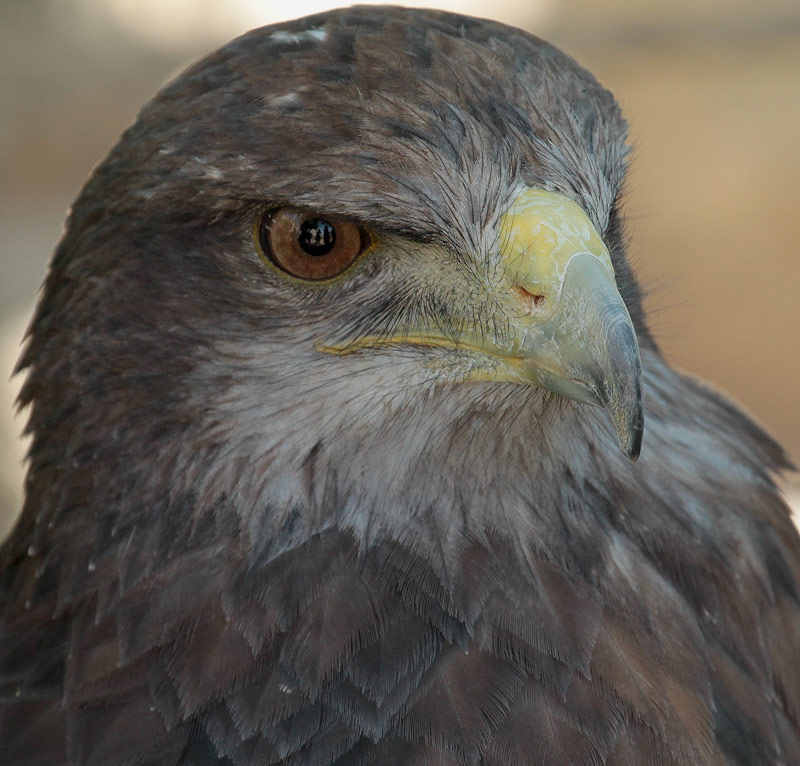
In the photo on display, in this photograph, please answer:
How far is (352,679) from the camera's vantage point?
172 cm

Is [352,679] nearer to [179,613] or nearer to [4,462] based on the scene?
[179,613]

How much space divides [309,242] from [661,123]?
4778mm

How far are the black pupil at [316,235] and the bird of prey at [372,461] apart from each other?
0.5 inches

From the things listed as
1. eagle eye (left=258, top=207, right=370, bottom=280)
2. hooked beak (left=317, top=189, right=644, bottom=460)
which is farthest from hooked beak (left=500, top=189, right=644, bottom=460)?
eagle eye (left=258, top=207, right=370, bottom=280)

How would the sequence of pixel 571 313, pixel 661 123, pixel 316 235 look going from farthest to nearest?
1. pixel 661 123
2. pixel 316 235
3. pixel 571 313

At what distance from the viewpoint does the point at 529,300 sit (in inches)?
65.6

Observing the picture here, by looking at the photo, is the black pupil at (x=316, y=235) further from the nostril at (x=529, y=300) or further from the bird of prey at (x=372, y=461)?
the nostril at (x=529, y=300)

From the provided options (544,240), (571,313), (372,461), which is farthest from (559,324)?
(372,461)

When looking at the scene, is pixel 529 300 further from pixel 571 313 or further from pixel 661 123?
pixel 661 123

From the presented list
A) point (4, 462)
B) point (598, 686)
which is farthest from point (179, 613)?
point (4, 462)

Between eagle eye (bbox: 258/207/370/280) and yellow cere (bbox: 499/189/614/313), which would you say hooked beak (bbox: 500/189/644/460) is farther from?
eagle eye (bbox: 258/207/370/280)

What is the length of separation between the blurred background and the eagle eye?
11.1 feet

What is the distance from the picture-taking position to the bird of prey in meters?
1.71

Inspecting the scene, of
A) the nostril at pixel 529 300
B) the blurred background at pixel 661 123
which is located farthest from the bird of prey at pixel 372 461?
Answer: the blurred background at pixel 661 123
